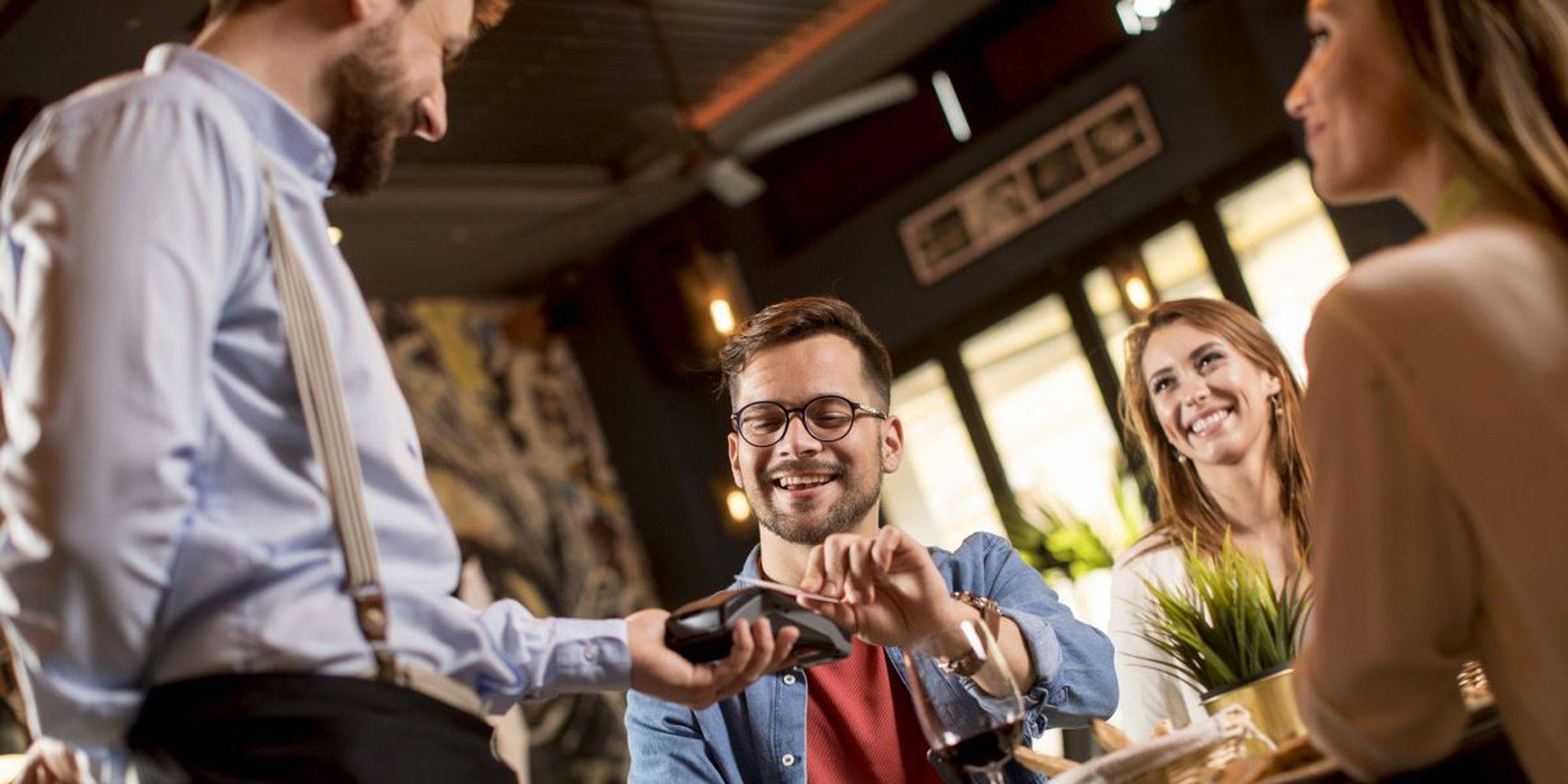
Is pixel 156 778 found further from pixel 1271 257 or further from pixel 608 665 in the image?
pixel 1271 257

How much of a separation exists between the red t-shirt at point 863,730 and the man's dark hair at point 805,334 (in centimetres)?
50

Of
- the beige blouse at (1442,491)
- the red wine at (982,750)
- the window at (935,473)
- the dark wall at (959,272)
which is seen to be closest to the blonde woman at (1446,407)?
the beige blouse at (1442,491)

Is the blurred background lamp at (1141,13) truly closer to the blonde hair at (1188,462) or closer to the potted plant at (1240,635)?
the blonde hair at (1188,462)

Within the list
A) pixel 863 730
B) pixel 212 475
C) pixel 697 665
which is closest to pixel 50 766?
pixel 212 475

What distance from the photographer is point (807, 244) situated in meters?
7.83

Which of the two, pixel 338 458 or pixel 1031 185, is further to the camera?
pixel 1031 185

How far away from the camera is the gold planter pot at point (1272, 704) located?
1478mm

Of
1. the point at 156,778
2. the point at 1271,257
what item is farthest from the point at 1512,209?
the point at 1271,257

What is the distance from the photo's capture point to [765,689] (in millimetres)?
2152

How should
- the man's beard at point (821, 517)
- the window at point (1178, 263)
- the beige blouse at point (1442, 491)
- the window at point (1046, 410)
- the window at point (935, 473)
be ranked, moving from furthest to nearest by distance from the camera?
the window at point (935, 473), the window at point (1046, 410), the window at point (1178, 263), the man's beard at point (821, 517), the beige blouse at point (1442, 491)

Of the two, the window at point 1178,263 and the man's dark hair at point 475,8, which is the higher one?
the man's dark hair at point 475,8

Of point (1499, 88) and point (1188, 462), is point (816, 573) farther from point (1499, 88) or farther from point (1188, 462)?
point (1188, 462)

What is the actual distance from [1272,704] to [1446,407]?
619 mm

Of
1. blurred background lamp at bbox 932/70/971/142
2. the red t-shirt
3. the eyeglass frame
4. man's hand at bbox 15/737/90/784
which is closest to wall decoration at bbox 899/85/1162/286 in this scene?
blurred background lamp at bbox 932/70/971/142
